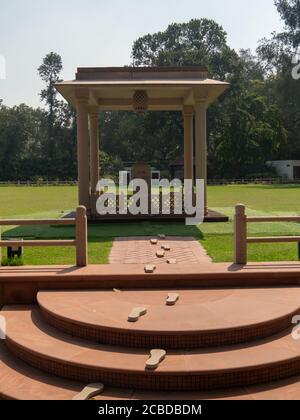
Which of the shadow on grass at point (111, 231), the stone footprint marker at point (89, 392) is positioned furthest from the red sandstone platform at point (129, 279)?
the shadow on grass at point (111, 231)

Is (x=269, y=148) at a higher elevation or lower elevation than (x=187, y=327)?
higher

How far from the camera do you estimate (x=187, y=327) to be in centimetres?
510

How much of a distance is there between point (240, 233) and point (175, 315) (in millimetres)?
2379

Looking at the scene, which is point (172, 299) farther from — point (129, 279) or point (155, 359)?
point (155, 359)

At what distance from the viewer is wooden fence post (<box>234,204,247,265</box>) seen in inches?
292

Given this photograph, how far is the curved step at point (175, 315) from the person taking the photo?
5055 mm

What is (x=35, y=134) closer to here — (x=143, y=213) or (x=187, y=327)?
(x=143, y=213)

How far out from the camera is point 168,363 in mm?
4645

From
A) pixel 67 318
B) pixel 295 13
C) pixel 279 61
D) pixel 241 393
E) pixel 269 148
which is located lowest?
pixel 241 393

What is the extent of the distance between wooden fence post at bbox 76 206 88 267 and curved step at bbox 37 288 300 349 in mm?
879

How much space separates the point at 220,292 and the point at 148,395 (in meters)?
2.53

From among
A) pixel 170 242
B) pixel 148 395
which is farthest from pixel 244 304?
pixel 170 242

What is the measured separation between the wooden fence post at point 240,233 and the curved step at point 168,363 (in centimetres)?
225

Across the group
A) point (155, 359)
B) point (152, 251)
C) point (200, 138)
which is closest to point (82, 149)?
point (200, 138)
